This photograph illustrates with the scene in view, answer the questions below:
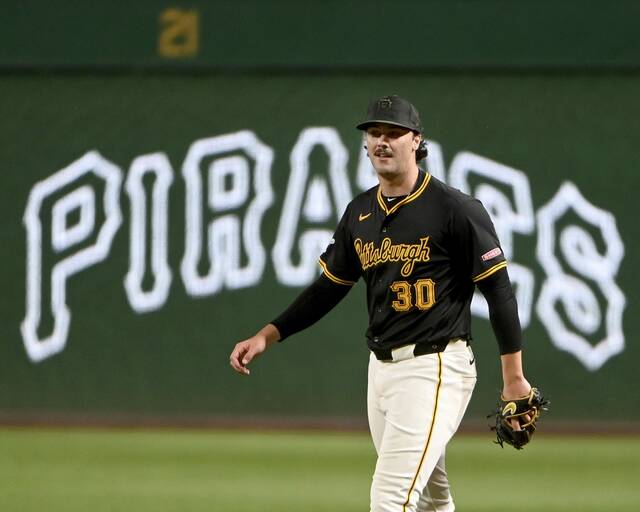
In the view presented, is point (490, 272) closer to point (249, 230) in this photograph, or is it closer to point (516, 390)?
point (516, 390)

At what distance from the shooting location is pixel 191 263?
11.1m

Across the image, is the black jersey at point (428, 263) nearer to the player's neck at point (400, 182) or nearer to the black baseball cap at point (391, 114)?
the player's neck at point (400, 182)

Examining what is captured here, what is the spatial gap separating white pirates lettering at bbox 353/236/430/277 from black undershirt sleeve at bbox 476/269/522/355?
0.28 meters

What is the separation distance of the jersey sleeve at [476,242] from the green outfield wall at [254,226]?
5677 mm

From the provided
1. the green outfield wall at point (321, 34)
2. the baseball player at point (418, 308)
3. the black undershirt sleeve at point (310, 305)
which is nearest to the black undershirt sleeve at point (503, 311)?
the baseball player at point (418, 308)

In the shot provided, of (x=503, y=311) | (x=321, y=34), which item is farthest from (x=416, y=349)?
(x=321, y=34)

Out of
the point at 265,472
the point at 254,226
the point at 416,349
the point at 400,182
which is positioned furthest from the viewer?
the point at 254,226

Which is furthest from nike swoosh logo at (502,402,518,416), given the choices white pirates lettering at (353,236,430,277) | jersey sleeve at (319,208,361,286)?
jersey sleeve at (319,208,361,286)

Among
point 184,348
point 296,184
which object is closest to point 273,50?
point 296,184

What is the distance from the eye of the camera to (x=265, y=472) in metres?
8.74

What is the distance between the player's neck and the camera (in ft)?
17.7

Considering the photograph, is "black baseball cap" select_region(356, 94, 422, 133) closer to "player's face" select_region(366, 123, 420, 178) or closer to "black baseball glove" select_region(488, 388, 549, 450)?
"player's face" select_region(366, 123, 420, 178)

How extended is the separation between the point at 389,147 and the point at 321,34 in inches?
237

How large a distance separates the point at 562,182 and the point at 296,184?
234 centimetres
